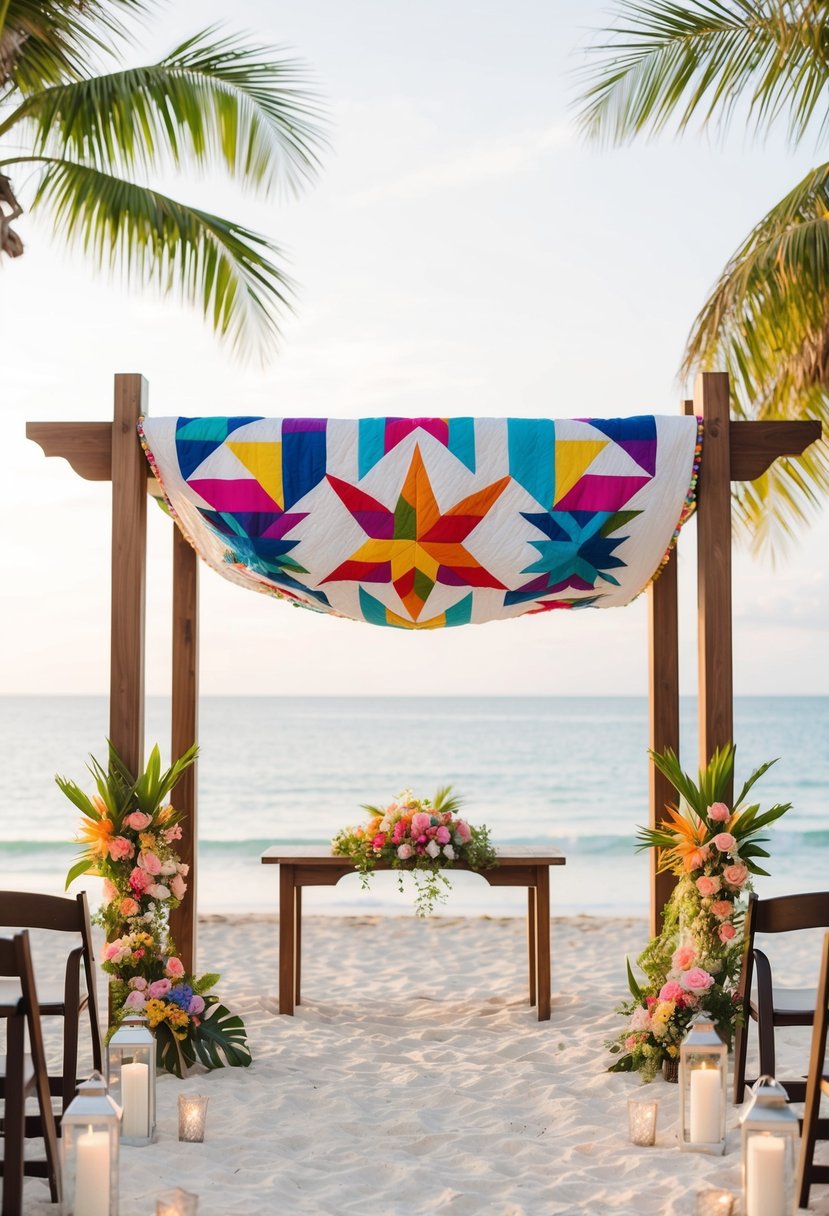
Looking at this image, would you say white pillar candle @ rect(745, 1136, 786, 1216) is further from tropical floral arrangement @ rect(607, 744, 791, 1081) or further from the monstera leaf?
the monstera leaf

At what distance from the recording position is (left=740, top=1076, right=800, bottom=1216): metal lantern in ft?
9.03

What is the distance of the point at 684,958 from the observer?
4.16 metres

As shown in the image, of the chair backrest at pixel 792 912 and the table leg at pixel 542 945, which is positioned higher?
the chair backrest at pixel 792 912

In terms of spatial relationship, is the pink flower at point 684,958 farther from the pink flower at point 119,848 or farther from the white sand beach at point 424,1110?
the pink flower at point 119,848

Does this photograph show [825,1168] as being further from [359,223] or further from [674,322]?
[674,322]

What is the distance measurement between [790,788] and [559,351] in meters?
13.0

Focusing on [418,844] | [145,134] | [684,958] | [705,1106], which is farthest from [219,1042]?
[145,134]

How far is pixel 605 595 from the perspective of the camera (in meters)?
4.83

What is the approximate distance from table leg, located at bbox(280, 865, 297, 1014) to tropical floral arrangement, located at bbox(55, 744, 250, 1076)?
→ 94 centimetres

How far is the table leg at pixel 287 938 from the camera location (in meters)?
5.27

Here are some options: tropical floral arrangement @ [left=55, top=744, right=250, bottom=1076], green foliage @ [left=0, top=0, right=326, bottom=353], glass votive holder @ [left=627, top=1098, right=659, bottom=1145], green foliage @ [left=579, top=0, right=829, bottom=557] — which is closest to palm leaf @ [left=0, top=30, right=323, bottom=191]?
green foliage @ [left=0, top=0, right=326, bottom=353]

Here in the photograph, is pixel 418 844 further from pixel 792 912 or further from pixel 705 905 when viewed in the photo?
pixel 792 912

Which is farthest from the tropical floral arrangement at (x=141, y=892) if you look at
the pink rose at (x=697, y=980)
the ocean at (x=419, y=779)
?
the ocean at (x=419, y=779)

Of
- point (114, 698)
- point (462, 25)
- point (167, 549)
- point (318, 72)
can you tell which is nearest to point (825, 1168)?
point (114, 698)
